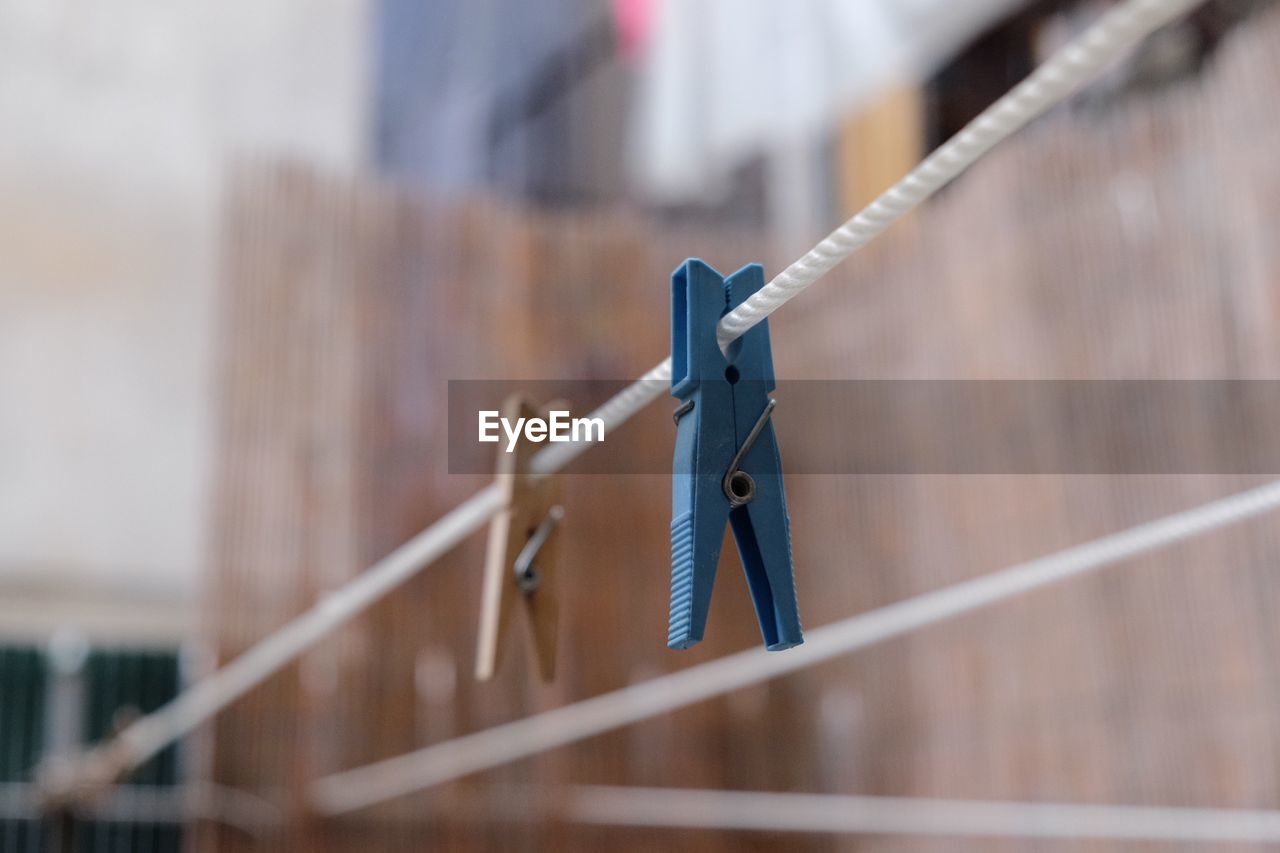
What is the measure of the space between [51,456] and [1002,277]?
9.08ft

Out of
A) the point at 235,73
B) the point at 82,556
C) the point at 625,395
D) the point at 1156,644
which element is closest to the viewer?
the point at 625,395

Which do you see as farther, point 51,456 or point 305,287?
point 51,456

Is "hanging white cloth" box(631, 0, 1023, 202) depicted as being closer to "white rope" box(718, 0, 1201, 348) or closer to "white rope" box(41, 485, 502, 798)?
"white rope" box(41, 485, 502, 798)

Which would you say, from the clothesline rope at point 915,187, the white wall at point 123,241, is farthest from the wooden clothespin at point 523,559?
the white wall at point 123,241

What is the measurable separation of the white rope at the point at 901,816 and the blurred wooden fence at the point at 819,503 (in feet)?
0.15

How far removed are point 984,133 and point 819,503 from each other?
313cm

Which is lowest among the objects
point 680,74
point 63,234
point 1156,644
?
point 1156,644

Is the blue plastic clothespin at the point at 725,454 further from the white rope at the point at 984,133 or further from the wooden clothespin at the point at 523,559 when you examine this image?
the wooden clothespin at the point at 523,559

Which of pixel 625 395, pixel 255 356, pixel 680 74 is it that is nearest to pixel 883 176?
pixel 680 74

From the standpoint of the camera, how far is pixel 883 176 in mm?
4391

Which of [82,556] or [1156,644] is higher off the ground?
[82,556]

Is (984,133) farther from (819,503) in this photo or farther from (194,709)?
(819,503)

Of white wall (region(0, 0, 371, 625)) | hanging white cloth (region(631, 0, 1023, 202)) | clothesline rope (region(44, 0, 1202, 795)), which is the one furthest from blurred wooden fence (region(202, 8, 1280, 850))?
clothesline rope (region(44, 0, 1202, 795))

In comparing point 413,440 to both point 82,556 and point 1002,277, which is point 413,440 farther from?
point 1002,277
